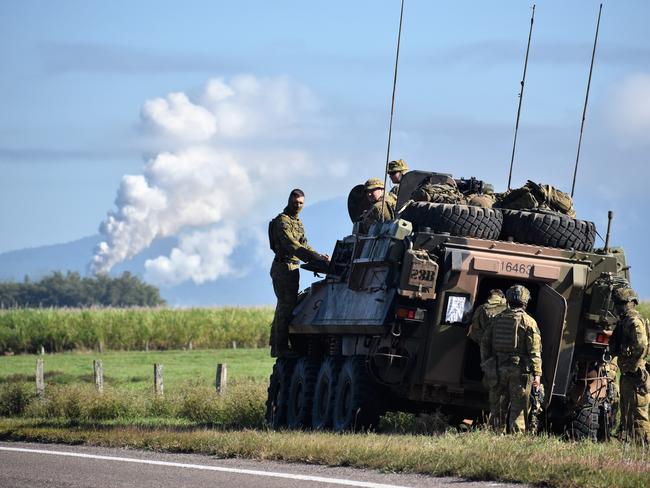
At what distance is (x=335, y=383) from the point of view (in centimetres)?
2039

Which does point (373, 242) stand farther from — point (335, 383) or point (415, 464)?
point (415, 464)

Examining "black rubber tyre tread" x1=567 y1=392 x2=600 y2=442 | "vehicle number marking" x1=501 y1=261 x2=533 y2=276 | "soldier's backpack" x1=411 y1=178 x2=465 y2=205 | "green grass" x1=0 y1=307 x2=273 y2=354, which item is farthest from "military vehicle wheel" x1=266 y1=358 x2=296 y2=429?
"green grass" x1=0 y1=307 x2=273 y2=354

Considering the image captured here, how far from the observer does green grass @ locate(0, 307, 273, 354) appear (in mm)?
67000

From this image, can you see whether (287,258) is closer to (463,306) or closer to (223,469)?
(463,306)

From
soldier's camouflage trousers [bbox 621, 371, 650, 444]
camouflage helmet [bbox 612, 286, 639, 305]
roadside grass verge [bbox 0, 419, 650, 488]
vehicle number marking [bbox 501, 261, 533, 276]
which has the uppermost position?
vehicle number marking [bbox 501, 261, 533, 276]

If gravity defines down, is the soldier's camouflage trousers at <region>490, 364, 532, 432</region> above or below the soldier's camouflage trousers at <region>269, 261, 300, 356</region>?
below

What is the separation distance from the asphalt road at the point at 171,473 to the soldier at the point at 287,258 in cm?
648

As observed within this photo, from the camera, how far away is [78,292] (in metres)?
187

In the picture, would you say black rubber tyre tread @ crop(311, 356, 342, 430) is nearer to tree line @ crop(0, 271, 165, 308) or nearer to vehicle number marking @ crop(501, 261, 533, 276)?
vehicle number marking @ crop(501, 261, 533, 276)

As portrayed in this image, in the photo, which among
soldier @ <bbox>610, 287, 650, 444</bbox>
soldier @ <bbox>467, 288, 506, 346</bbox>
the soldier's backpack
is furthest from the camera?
the soldier's backpack

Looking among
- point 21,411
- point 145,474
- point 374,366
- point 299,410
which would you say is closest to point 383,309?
point 374,366

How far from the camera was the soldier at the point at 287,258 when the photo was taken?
73.0 feet

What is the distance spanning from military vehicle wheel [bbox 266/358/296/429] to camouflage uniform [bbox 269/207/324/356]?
25 centimetres

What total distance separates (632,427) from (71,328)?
50.7 m
